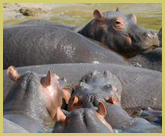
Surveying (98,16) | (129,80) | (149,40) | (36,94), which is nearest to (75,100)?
(36,94)

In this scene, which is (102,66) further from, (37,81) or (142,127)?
(142,127)

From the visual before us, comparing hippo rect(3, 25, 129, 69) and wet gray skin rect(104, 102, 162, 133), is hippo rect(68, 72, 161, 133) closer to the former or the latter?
wet gray skin rect(104, 102, 162, 133)

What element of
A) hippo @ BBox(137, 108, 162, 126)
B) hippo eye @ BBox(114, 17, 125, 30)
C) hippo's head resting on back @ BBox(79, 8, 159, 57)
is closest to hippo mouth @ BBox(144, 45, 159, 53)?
hippo's head resting on back @ BBox(79, 8, 159, 57)

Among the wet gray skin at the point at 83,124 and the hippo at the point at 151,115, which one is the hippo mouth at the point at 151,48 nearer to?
the hippo at the point at 151,115

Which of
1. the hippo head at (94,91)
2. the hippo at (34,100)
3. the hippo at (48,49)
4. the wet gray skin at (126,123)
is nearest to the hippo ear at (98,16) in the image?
the hippo at (48,49)

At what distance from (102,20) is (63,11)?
10231 millimetres

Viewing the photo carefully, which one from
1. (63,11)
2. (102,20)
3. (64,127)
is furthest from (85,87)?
(63,11)

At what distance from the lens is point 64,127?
465 centimetres

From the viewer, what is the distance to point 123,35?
Result: 389 inches

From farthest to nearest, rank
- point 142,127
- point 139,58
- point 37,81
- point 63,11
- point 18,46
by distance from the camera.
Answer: point 63,11 < point 139,58 < point 18,46 < point 37,81 < point 142,127

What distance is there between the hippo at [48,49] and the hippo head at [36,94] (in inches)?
88.2

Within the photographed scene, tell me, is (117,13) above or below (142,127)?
above

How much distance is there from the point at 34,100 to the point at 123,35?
3.99 m

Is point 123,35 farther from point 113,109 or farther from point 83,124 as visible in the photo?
point 83,124
